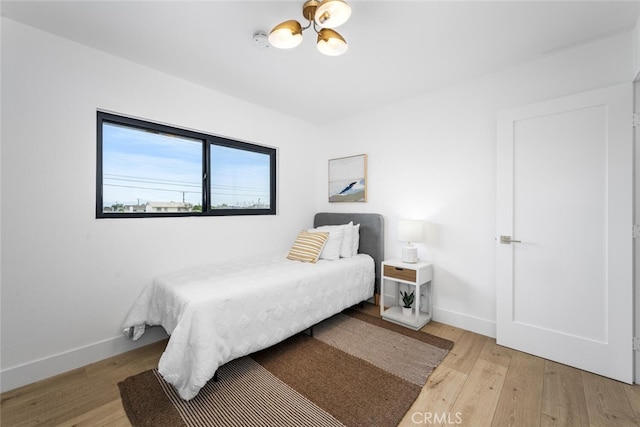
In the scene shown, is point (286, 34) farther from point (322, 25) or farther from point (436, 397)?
point (436, 397)

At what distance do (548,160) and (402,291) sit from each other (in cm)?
188

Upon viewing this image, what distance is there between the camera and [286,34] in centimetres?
164

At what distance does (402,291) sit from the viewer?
10.1ft

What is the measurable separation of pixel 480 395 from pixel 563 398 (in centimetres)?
51

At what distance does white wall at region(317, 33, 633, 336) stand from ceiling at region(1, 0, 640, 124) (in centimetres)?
16

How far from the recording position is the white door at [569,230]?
1853 mm

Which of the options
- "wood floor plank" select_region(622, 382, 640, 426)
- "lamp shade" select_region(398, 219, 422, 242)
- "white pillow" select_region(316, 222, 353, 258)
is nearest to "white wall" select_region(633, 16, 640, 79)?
"lamp shade" select_region(398, 219, 422, 242)

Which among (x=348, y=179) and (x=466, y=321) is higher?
(x=348, y=179)

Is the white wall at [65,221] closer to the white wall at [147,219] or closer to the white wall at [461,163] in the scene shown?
the white wall at [147,219]

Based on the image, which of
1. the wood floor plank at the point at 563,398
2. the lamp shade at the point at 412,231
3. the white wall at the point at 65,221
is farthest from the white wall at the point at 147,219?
the wood floor plank at the point at 563,398

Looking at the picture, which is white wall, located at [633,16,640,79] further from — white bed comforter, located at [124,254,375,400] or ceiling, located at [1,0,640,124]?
white bed comforter, located at [124,254,375,400]

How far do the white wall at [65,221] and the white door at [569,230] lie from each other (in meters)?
3.05

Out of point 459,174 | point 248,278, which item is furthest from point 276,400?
point 459,174

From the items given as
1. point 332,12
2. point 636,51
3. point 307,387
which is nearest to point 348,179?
point 332,12
